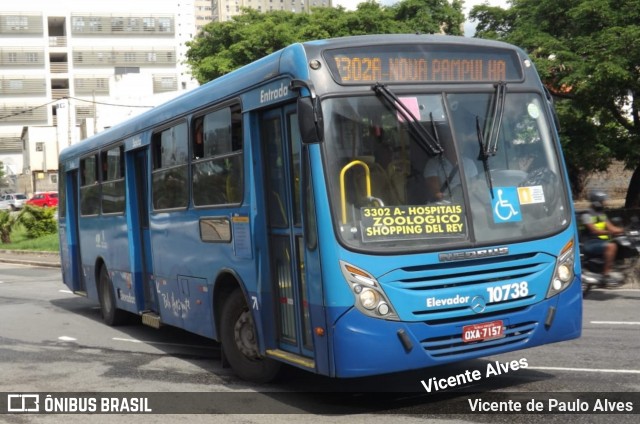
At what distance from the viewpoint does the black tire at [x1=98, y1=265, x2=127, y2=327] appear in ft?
42.7

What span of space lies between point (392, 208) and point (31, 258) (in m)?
27.4

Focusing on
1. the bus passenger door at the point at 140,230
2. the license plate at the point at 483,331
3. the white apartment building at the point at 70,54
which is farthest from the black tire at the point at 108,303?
the white apartment building at the point at 70,54

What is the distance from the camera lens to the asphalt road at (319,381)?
6895mm

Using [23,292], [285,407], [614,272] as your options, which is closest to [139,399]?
[285,407]

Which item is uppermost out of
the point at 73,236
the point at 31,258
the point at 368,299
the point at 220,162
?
the point at 220,162

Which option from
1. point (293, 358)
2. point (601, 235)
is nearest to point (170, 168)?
point (293, 358)

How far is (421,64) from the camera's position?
277 inches

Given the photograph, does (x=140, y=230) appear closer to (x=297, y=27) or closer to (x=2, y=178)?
(x=297, y=27)

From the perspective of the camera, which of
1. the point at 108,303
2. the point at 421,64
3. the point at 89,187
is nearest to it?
the point at 421,64

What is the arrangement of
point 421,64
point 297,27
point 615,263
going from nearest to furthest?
point 421,64 → point 615,263 → point 297,27

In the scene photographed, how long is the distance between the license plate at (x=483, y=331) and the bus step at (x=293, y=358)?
1.20m

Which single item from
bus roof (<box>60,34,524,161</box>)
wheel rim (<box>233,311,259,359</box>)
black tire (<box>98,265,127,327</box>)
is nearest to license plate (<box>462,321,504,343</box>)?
wheel rim (<box>233,311,259,359</box>)

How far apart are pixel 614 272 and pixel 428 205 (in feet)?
21.7

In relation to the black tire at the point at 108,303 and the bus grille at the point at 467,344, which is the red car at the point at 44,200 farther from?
the bus grille at the point at 467,344
